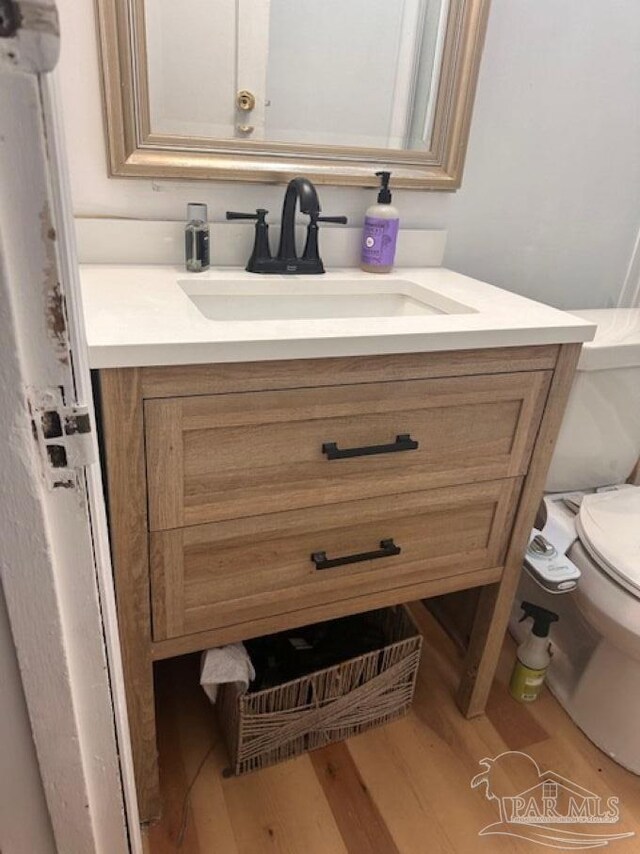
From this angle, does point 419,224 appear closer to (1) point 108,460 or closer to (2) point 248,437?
(2) point 248,437

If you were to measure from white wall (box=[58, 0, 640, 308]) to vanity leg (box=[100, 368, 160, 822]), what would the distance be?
0.53m

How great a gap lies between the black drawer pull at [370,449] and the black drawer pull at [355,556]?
17 centimetres

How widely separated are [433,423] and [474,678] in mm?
638

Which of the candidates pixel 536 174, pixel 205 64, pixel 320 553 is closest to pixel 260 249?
pixel 205 64

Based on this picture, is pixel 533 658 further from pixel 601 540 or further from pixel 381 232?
pixel 381 232

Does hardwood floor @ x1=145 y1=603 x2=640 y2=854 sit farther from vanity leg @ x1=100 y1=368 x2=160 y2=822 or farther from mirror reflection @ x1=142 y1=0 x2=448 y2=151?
mirror reflection @ x1=142 y1=0 x2=448 y2=151

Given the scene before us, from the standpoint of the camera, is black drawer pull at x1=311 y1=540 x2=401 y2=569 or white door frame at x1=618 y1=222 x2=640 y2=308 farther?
white door frame at x1=618 y1=222 x2=640 y2=308

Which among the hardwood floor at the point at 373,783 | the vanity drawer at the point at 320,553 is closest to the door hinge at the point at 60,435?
the vanity drawer at the point at 320,553

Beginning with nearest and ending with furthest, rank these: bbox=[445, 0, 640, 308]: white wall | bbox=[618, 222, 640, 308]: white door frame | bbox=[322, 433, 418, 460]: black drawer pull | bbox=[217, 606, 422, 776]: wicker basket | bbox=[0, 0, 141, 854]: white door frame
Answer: bbox=[0, 0, 141, 854]: white door frame → bbox=[322, 433, 418, 460]: black drawer pull → bbox=[217, 606, 422, 776]: wicker basket → bbox=[445, 0, 640, 308]: white wall → bbox=[618, 222, 640, 308]: white door frame

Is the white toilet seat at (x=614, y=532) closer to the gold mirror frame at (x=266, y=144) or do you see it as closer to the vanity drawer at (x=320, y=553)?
the vanity drawer at (x=320, y=553)

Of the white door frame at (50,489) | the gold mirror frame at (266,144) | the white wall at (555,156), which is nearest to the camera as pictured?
the white door frame at (50,489)

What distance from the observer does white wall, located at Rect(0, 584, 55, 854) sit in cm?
45

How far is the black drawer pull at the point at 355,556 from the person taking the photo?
96 cm

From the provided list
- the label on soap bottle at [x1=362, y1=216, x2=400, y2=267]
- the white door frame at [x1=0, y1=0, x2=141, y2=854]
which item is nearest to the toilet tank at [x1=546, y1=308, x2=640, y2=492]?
the label on soap bottle at [x1=362, y1=216, x2=400, y2=267]
